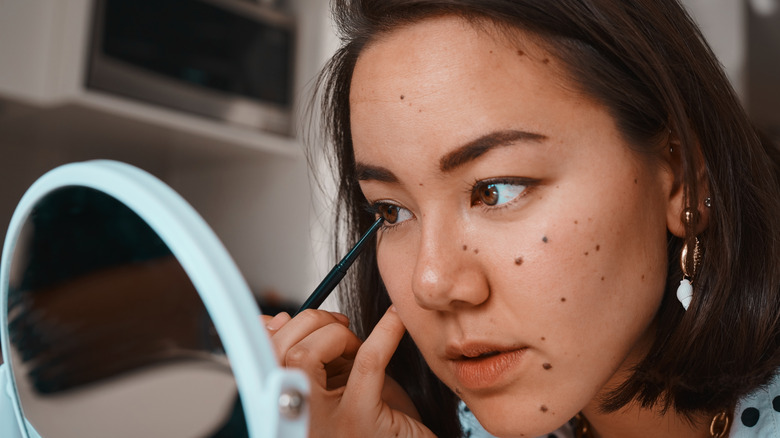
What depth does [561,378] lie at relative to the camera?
0.56 metres

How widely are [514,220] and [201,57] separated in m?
1.33

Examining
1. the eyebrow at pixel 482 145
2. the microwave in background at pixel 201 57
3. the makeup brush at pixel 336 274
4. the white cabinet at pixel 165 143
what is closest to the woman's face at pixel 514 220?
the eyebrow at pixel 482 145

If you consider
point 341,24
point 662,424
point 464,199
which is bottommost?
point 662,424

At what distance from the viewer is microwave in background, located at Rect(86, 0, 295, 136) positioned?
1505mm

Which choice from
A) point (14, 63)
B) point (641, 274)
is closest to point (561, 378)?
point (641, 274)

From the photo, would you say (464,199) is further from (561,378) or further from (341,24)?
(341,24)

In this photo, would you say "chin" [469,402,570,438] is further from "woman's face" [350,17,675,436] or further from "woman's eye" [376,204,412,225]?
"woman's eye" [376,204,412,225]

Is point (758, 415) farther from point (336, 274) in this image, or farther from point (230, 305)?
point (230, 305)

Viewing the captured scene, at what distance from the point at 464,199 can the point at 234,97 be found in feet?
4.27

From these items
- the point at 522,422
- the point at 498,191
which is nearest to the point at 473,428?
the point at 522,422

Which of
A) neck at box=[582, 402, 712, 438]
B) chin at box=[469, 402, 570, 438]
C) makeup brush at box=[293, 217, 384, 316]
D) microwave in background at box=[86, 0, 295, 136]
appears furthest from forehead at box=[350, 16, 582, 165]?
microwave in background at box=[86, 0, 295, 136]

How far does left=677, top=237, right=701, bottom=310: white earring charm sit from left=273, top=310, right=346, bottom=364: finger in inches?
13.3

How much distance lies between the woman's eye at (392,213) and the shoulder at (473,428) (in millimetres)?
319

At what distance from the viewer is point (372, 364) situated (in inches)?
23.4
